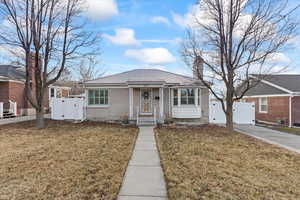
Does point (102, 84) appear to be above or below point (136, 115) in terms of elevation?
above

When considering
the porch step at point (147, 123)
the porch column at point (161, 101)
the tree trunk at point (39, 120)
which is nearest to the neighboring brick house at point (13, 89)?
the tree trunk at point (39, 120)

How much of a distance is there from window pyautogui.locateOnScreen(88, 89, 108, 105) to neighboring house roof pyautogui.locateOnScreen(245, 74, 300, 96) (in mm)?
14334

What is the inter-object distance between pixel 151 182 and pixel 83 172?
1820 millimetres

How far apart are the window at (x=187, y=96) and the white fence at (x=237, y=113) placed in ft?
6.21

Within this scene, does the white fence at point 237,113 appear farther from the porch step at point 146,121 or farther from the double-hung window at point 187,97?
the porch step at point 146,121

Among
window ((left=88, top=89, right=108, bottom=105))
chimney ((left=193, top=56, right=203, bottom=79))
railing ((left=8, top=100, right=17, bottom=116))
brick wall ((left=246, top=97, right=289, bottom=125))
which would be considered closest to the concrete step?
railing ((left=8, top=100, right=17, bottom=116))

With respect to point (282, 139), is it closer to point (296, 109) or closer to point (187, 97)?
point (187, 97)

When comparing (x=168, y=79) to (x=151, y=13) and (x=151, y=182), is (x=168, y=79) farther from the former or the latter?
(x=151, y=182)

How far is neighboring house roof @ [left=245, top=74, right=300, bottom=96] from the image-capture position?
64.1ft

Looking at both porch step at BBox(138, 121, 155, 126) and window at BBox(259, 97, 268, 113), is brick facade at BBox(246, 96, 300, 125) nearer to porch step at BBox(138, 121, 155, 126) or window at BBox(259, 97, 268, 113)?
window at BBox(259, 97, 268, 113)

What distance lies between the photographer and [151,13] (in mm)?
13320

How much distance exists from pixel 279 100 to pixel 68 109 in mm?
19619

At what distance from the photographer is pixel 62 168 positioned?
18.1 ft

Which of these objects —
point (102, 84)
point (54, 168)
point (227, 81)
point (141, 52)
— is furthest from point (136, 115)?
point (141, 52)
